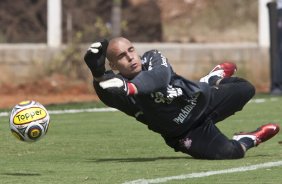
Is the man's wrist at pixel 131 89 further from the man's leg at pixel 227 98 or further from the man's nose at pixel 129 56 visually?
the man's leg at pixel 227 98

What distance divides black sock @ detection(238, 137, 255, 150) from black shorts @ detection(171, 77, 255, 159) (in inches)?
4.9

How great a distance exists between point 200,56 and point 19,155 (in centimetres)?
1507

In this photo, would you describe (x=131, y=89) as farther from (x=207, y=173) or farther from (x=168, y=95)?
(x=207, y=173)

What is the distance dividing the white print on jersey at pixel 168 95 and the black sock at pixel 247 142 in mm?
916

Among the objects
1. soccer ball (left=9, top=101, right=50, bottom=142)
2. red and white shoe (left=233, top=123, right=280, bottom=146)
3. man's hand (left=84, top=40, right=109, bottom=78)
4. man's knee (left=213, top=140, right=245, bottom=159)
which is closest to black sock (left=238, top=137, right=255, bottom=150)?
red and white shoe (left=233, top=123, right=280, bottom=146)

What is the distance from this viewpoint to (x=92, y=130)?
46.6 ft

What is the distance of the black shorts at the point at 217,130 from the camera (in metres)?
10.3

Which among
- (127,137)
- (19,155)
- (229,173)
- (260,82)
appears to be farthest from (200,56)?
(229,173)

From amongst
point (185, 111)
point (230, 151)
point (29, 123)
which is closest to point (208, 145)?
point (230, 151)

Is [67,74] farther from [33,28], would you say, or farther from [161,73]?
[161,73]

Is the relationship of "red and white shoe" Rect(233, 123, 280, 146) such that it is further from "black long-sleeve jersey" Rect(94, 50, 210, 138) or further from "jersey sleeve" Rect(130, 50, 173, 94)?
→ "jersey sleeve" Rect(130, 50, 173, 94)

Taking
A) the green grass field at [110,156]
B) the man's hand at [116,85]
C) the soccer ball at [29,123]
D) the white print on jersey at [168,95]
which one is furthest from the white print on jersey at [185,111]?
the soccer ball at [29,123]

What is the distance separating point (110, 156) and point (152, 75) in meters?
1.72

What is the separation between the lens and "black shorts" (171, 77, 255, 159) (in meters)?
10.3
